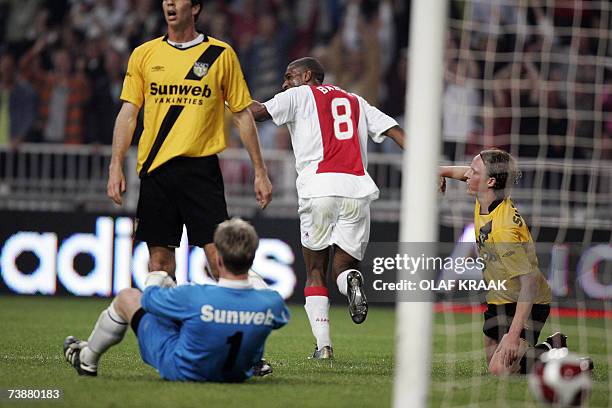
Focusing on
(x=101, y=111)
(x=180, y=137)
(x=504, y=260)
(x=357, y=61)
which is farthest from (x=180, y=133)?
(x=357, y=61)

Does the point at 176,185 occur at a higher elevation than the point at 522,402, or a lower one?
higher

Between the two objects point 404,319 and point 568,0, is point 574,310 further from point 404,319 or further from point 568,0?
point 404,319

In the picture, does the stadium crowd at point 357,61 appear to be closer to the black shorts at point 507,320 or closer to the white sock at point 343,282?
the white sock at point 343,282

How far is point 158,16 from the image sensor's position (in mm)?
16953

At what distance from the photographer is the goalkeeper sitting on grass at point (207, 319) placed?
5.88m

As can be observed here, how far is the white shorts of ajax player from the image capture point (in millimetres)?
8461

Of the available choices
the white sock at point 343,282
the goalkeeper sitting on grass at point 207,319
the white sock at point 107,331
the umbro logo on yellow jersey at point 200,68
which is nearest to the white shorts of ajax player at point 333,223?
the white sock at point 343,282

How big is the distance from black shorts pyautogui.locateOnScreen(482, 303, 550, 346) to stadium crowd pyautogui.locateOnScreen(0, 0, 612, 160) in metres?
5.63

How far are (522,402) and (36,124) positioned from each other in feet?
36.6

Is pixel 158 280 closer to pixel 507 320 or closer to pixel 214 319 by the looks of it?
pixel 214 319

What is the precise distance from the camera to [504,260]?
755 centimetres

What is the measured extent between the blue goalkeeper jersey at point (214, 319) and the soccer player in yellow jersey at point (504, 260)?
1916 millimetres

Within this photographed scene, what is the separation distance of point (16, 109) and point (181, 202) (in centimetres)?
928

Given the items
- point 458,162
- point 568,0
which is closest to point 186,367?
point 458,162
